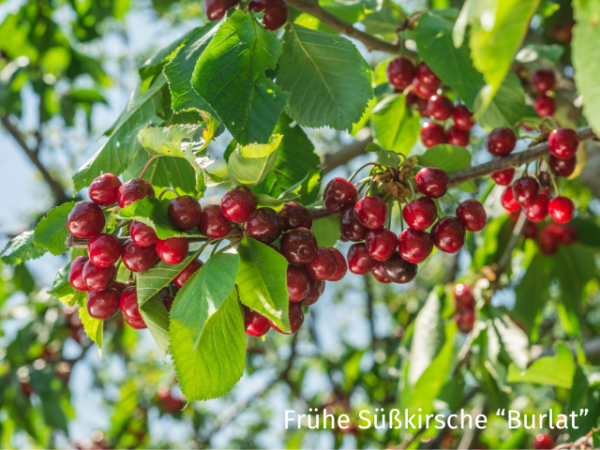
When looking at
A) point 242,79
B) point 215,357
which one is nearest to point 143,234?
point 215,357

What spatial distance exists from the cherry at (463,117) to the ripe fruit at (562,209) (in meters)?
0.47

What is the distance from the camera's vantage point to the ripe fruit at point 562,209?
1440mm

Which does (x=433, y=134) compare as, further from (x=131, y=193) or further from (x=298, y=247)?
(x=131, y=193)

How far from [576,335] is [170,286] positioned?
8.99 ft

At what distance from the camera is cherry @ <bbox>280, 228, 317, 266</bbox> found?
992 millimetres

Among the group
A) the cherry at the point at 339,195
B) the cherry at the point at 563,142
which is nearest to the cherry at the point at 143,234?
the cherry at the point at 339,195

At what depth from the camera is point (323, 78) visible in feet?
4.48

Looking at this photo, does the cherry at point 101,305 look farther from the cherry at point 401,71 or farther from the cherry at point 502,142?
the cherry at point 401,71

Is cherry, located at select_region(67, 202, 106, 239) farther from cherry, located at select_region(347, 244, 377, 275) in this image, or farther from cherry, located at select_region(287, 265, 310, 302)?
cherry, located at select_region(347, 244, 377, 275)

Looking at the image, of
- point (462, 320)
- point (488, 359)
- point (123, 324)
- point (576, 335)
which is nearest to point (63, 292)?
point (488, 359)

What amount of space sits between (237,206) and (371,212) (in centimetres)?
33

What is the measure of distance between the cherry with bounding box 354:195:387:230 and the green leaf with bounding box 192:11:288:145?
271 mm

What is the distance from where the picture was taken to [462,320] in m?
2.66

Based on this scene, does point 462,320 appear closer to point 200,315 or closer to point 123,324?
point 200,315
